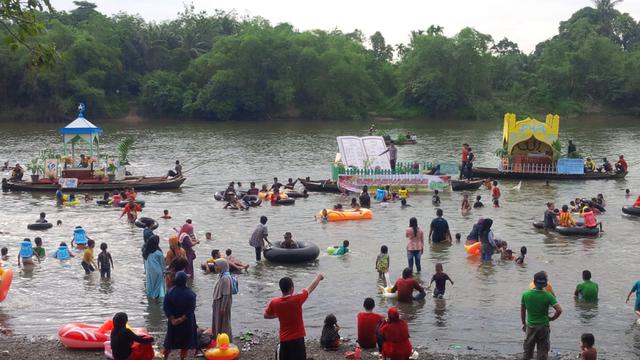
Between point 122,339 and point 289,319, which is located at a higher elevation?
point 289,319

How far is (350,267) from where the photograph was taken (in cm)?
2025

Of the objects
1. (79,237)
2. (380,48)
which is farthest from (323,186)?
(380,48)

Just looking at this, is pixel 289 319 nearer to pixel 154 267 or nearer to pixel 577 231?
pixel 154 267

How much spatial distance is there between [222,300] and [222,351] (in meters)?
0.83

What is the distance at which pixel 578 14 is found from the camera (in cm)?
12331

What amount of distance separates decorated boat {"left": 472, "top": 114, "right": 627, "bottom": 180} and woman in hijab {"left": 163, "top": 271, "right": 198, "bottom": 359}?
28408 mm

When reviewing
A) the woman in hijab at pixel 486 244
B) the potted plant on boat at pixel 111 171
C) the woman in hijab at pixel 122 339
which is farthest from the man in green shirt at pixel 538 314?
the potted plant on boat at pixel 111 171

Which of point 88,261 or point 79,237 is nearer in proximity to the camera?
point 88,261

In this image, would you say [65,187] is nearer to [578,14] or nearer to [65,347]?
[65,347]

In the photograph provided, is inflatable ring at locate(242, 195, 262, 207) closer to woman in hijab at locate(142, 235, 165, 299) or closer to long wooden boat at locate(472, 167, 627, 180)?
long wooden boat at locate(472, 167, 627, 180)

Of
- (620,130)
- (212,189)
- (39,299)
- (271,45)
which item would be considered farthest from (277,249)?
(271,45)

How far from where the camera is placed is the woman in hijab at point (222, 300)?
12.5 m

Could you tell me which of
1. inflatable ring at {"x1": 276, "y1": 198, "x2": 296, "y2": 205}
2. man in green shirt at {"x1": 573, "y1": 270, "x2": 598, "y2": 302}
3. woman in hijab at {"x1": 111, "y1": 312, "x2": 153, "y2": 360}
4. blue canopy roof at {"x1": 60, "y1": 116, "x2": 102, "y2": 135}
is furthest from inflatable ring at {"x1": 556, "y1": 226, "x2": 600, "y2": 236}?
blue canopy roof at {"x1": 60, "y1": 116, "x2": 102, "y2": 135}

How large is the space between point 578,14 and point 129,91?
7221 cm
